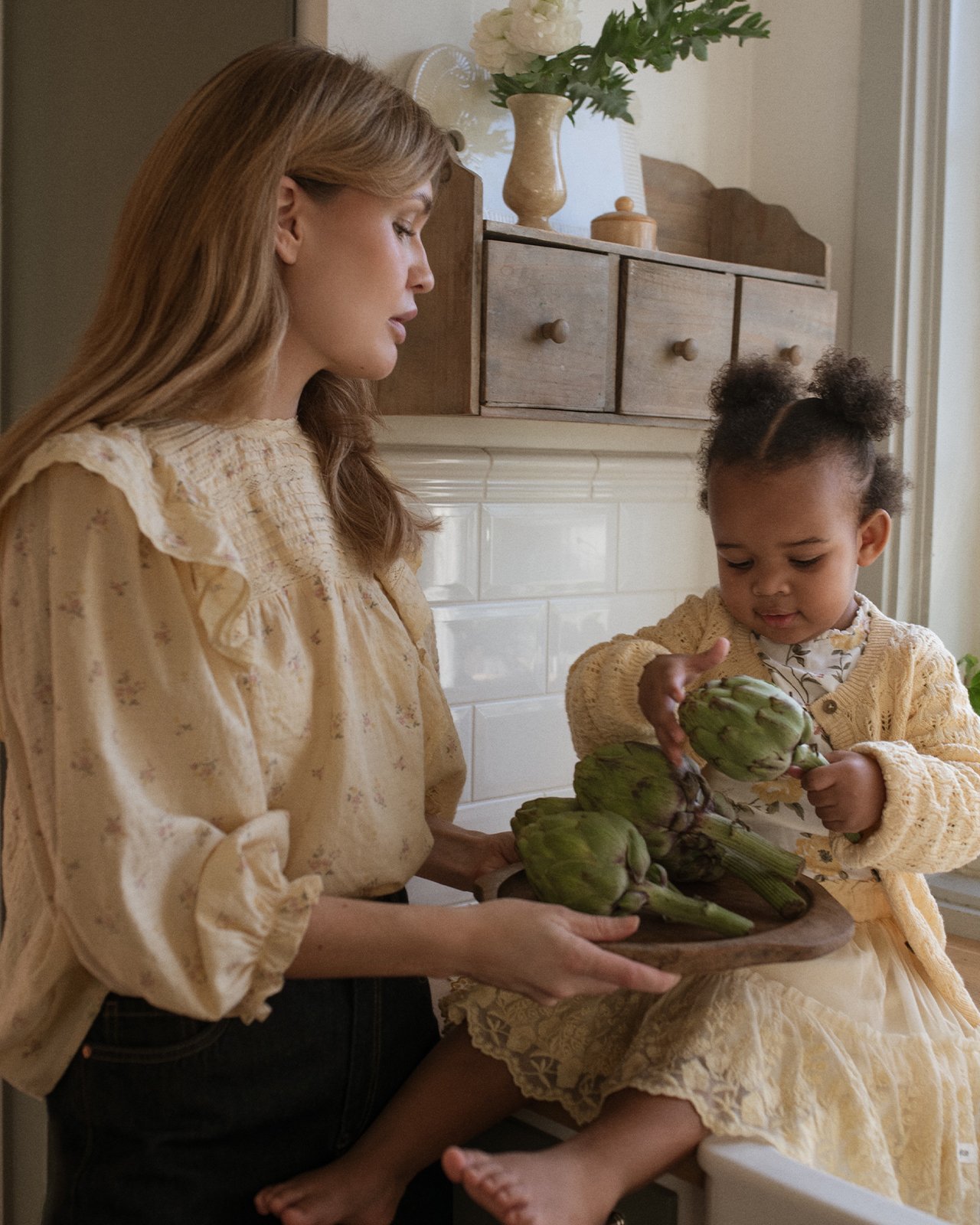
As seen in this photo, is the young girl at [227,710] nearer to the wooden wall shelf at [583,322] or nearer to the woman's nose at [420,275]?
the woman's nose at [420,275]

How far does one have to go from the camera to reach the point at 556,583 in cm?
183

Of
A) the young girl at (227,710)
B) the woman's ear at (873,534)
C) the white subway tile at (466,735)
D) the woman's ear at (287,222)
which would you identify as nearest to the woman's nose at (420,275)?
the young girl at (227,710)

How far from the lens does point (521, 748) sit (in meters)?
1.79

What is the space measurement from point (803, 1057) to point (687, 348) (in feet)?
2.88

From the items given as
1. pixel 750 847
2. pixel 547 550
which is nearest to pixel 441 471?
pixel 547 550

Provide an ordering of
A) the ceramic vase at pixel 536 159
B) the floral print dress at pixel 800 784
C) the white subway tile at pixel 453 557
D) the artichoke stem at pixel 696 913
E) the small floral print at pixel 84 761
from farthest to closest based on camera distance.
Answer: the white subway tile at pixel 453 557 < the ceramic vase at pixel 536 159 < the floral print dress at pixel 800 784 < the artichoke stem at pixel 696 913 < the small floral print at pixel 84 761

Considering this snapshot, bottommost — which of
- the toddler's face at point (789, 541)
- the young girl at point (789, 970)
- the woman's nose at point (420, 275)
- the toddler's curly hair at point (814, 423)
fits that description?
the young girl at point (789, 970)

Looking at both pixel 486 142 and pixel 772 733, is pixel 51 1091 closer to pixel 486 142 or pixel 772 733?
pixel 772 733

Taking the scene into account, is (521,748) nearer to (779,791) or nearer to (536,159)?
(779,791)

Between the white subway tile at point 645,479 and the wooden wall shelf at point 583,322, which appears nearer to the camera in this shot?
the wooden wall shelf at point 583,322

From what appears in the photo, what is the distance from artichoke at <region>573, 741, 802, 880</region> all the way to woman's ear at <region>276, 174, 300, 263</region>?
1.84 feet

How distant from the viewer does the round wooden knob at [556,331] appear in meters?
1.45

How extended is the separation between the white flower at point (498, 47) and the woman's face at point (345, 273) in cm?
39

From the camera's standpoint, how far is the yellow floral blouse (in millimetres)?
937
